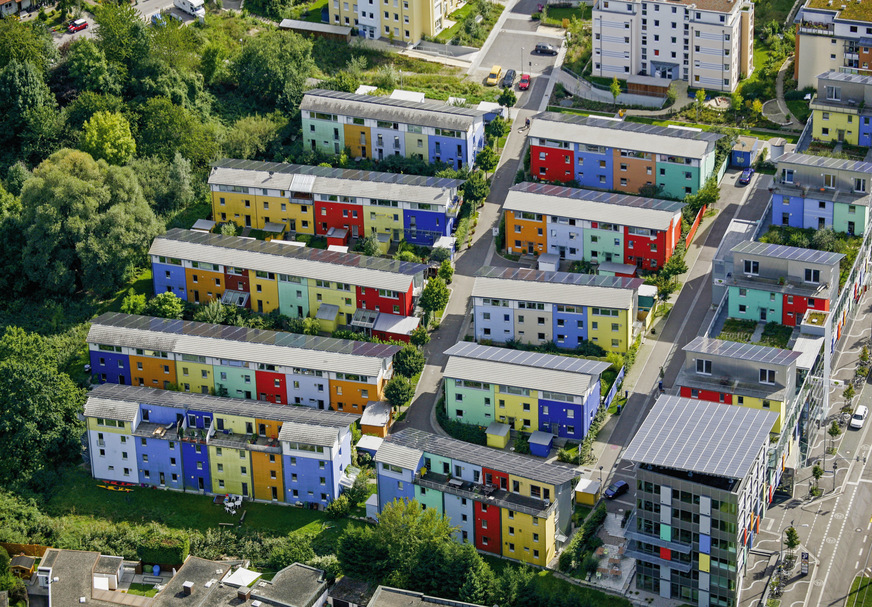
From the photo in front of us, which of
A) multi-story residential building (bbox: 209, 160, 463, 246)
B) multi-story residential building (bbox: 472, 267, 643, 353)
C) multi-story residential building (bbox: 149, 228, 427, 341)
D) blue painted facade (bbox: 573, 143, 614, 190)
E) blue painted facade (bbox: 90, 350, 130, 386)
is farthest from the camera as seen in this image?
blue painted facade (bbox: 573, 143, 614, 190)

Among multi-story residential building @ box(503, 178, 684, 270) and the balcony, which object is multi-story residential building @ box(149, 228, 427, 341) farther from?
the balcony

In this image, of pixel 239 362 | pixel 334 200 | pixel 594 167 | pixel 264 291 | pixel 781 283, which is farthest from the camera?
pixel 594 167

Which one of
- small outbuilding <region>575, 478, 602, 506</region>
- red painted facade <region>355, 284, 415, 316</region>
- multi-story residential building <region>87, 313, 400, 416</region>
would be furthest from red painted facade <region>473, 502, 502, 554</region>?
red painted facade <region>355, 284, 415, 316</region>

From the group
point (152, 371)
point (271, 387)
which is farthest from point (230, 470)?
point (152, 371)

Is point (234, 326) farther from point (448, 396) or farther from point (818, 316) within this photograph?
point (818, 316)

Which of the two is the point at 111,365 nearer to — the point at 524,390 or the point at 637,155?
the point at 524,390
